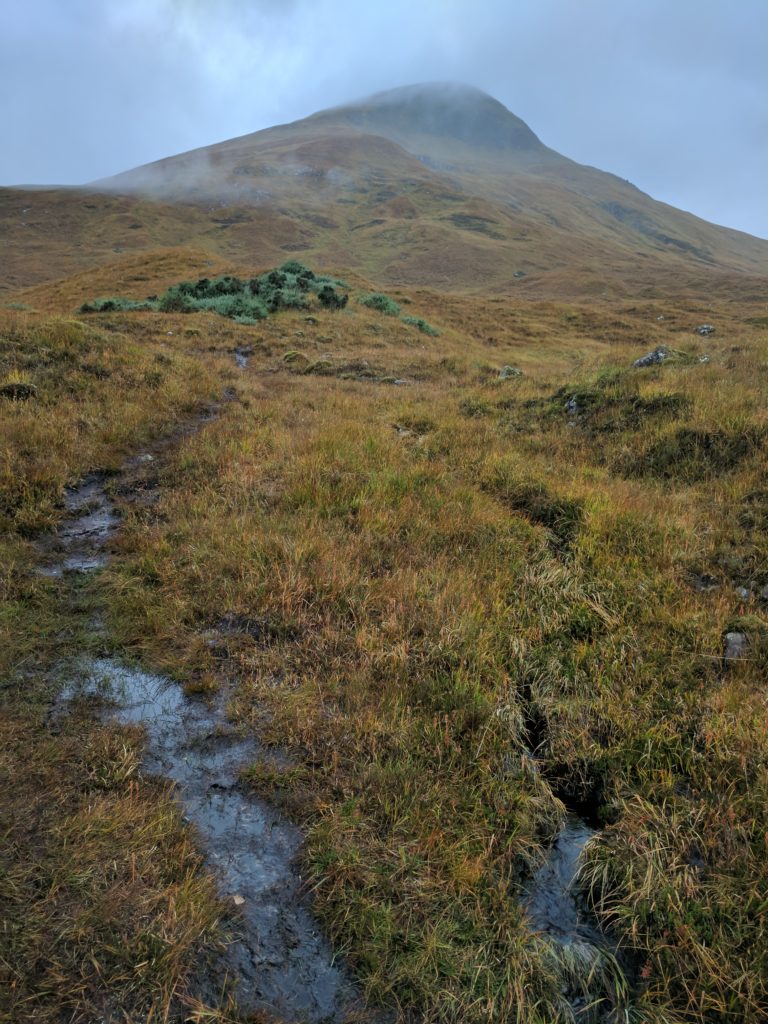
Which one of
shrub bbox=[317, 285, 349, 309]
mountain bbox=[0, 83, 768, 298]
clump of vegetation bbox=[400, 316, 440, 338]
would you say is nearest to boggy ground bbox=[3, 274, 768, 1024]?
clump of vegetation bbox=[400, 316, 440, 338]

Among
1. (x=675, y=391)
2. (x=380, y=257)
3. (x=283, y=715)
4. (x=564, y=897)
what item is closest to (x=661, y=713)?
(x=564, y=897)

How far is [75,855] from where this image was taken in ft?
8.88

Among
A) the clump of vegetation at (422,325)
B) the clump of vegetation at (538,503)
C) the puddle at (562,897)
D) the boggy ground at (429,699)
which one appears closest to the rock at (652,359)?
the boggy ground at (429,699)

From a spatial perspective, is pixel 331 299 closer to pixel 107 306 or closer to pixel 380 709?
pixel 107 306

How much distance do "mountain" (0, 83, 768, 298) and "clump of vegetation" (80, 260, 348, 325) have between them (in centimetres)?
4308

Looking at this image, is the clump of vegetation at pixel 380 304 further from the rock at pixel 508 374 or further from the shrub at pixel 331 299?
the rock at pixel 508 374

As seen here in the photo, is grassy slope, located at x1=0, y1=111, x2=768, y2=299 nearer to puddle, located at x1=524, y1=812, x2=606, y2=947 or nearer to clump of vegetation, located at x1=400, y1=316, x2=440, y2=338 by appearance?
clump of vegetation, located at x1=400, y1=316, x2=440, y2=338

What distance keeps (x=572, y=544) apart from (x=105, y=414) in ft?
25.7

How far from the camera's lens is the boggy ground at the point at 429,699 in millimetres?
2574

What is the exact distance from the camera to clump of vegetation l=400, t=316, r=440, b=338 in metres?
27.0

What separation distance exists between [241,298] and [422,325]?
9.04 meters

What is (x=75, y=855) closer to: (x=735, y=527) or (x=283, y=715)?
(x=283, y=715)

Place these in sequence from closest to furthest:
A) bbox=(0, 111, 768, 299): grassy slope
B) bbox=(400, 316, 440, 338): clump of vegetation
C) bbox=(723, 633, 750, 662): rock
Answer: bbox=(723, 633, 750, 662): rock, bbox=(400, 316, 440, 338): clump of vegetation, bbox=(0, 111, 768, 299): grassy slope

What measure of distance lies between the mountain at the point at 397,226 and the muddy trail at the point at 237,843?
2671 inches
